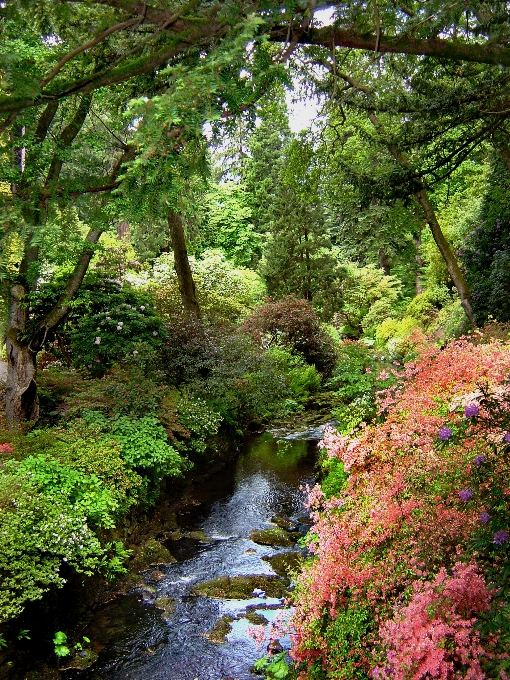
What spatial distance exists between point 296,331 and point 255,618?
1059 cm

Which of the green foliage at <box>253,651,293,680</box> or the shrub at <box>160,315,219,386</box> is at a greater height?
the shrub at <box>160,315,219,386</box>

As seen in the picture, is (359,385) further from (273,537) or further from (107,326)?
(107,326)

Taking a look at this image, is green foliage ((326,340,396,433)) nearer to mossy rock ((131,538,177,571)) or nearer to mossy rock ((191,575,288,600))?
mossy rock ((191,575,288,600))

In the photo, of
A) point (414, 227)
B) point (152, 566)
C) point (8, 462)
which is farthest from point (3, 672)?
point (414, 227)

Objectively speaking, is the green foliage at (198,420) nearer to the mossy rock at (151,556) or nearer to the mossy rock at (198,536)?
the mossy rock at (198,536)

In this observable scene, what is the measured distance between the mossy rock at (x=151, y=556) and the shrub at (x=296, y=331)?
829 cm

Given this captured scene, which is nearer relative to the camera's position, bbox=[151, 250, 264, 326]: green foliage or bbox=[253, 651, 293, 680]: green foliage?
bbox=[253, 651, 293, 680]: green foliage

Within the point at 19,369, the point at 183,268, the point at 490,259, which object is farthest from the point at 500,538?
the point at 183,268

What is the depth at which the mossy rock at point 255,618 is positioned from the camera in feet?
17.2

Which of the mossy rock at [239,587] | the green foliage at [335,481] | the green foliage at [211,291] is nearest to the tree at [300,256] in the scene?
the green foliage at [211,291]

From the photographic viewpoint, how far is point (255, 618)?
5316 millimetres

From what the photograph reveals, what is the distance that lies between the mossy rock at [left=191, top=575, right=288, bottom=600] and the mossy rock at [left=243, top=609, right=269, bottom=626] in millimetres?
318

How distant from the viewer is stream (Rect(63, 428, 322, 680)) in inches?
184

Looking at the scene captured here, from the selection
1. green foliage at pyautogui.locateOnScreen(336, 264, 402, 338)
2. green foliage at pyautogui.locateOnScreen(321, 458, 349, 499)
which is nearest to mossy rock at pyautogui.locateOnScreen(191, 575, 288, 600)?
green foliage at pyautogui.locateOnScreen(321, 458, 349, 499)
